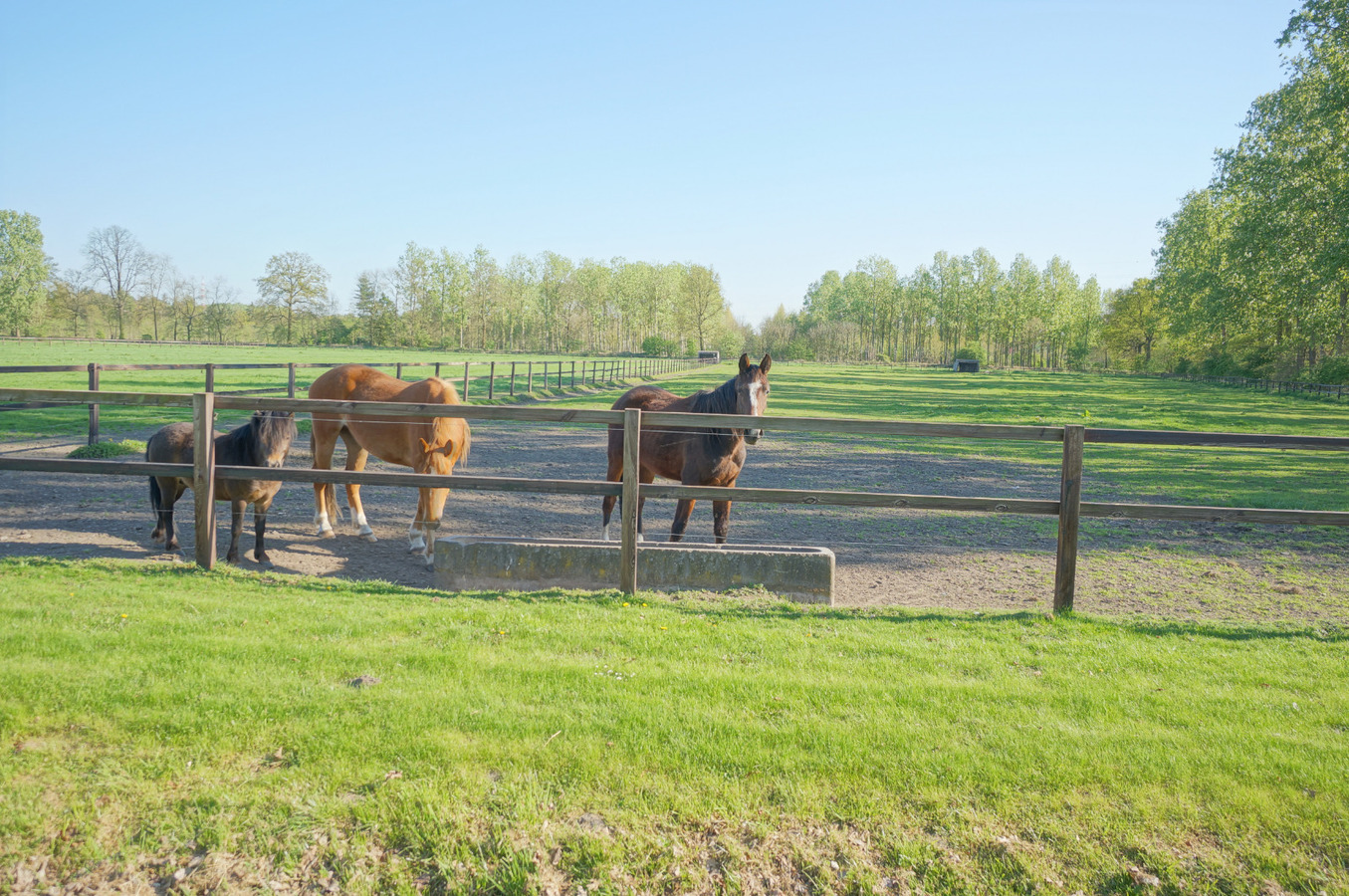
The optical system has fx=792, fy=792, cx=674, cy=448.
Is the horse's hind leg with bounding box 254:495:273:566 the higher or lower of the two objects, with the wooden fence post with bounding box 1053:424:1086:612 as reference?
lower

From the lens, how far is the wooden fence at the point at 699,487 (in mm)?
5613

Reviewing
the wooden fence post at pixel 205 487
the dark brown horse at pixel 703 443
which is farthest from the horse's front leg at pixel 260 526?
the dark brown horse at pixel 703 443

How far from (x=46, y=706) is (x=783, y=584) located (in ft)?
14.5

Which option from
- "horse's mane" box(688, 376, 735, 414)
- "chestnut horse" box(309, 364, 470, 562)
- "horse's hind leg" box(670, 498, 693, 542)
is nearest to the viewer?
"horse's hind leg" box(670, 498, 693, 542)

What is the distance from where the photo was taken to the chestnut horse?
7.79 metres

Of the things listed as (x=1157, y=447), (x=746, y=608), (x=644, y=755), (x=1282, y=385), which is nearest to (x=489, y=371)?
(x=1157, y=447)

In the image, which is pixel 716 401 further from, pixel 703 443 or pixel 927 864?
pixel 927 864

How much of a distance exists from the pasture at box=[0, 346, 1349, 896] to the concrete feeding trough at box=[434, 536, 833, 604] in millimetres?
298

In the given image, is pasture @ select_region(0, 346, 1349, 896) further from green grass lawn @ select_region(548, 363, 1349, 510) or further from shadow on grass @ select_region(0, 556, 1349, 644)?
green grass lawn @ select_region(548, 363, 1349, 510)

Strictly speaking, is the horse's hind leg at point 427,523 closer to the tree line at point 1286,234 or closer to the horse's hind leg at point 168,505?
the horse's hind leg at point 168,505

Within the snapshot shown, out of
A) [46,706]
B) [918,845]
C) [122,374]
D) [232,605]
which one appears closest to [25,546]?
[232,605]

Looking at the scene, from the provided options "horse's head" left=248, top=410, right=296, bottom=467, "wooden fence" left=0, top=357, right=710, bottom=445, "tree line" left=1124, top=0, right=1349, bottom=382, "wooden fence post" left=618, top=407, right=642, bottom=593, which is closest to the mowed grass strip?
"wooden fence post" left=618, top=407, right=642, bottom=593

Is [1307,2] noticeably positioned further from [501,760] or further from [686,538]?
[501,760]

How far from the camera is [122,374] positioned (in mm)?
32500
